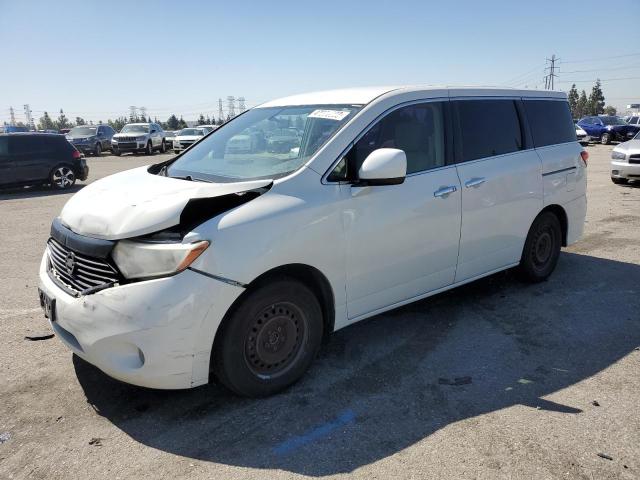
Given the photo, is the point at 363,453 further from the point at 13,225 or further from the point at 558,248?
the point at 13,225

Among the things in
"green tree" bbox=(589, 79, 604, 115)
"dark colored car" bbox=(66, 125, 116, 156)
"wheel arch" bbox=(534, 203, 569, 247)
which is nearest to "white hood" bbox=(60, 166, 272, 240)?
"wheel arch" bbox=(534, 203, 569, 247)

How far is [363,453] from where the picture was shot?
2762mm

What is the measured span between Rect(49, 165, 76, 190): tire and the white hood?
12199 mm

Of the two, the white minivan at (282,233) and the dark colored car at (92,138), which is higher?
the dark colored car at (92,138)

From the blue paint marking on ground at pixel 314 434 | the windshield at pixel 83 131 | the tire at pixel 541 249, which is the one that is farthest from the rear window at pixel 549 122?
the windshield at pixel 83 131

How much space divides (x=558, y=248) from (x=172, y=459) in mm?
4578

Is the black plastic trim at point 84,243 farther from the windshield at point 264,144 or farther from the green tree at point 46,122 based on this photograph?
the green tree at point 46,122

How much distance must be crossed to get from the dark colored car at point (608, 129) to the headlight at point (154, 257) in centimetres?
3366

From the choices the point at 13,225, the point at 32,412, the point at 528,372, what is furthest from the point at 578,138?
the point at 13,225

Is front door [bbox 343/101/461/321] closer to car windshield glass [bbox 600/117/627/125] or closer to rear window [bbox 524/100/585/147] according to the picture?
rear window [bbox 524/100/585/147]

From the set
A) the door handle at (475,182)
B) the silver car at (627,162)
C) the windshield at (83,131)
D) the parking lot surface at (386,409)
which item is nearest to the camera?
the parking lot surface at (386,409)

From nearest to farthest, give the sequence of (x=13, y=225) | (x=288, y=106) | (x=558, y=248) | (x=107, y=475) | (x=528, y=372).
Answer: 1. (x=107, y=475)
2. (x=528, y=372)
3. (x=288, y=106)
4. (x=558, y=248)
5. (x=13, y=225)

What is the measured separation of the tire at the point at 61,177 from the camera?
14.4m

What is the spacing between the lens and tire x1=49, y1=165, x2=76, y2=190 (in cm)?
1438
